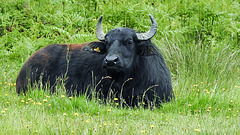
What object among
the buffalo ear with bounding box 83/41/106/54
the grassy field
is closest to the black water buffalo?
the buffalo ear with bounding box 83/41/106/54

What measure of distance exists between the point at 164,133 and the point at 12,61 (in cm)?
597

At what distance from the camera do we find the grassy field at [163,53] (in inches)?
189

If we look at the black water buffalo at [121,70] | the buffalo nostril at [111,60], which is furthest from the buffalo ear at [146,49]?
the buffalo nostril at [111,60]

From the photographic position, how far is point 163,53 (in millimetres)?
8914

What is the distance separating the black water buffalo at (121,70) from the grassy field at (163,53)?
18.7 inches

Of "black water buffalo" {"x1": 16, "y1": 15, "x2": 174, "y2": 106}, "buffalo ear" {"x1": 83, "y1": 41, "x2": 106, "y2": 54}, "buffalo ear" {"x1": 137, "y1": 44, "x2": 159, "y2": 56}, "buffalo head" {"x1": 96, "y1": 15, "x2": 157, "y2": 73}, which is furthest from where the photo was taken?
"buffalo ear" {"x1": 83, "y1": 41, "x2": 106, "y2": 54}

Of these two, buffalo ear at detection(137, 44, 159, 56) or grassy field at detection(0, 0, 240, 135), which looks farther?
buffalo ear at detection(137, 44, 159, 56)

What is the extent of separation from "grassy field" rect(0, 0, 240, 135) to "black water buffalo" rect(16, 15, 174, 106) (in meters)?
0.48

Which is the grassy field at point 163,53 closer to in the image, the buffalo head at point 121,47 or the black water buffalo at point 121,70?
the black water buffalo at point 121,70

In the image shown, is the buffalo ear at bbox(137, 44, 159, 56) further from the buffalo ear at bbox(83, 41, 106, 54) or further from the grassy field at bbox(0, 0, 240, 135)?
the grassy field at bbox(0, 0, 240, 135)

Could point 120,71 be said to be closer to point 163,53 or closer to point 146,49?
point 146,49

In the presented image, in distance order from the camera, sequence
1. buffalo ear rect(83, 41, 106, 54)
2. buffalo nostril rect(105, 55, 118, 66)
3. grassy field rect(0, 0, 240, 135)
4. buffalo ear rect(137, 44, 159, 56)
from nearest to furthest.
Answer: grassy field rect(0, 0, 240, 135) → buffalo nostril rect(105, 55, 118, 66) → buffalo ear rect(137, 44, 159, 56) → buffalo ear rect(83, 41, 106, 54)

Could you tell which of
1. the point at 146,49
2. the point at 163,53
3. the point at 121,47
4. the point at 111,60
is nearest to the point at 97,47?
the point at 121,47

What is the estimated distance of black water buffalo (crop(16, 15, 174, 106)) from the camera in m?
6.68
